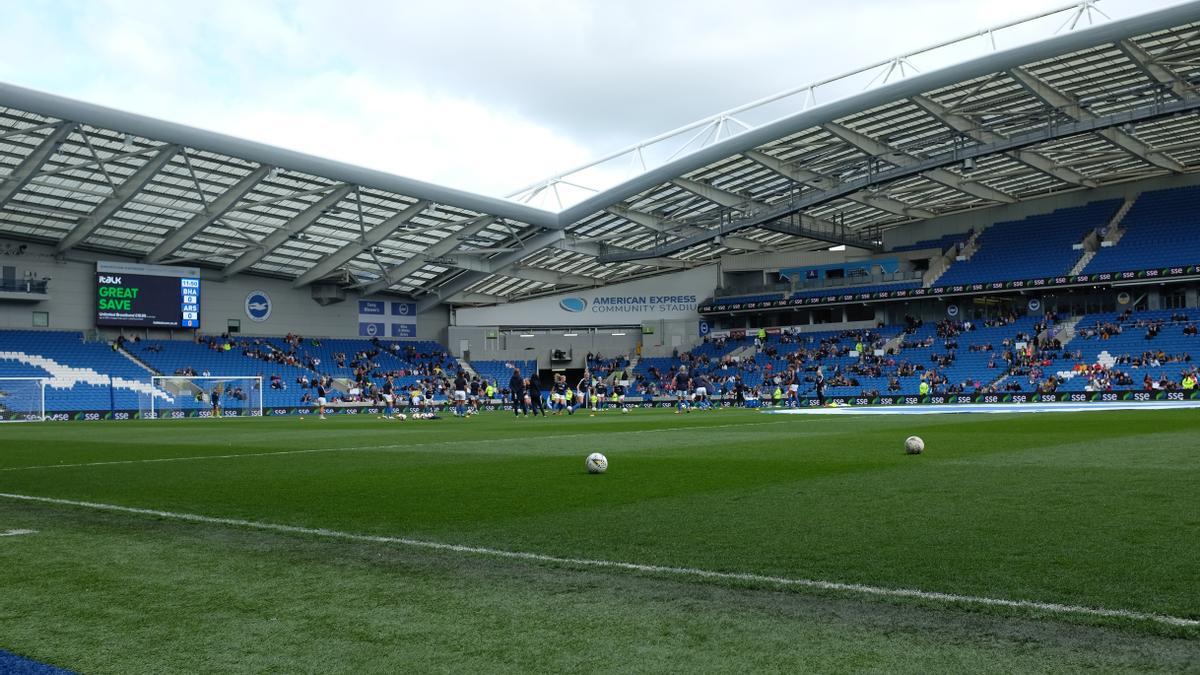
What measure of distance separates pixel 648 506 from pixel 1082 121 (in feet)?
135

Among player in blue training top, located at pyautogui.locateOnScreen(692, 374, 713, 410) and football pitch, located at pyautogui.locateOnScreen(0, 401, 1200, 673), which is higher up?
player in blue training top, located at pyautogui.locateOnScreen(692, 374, 713, 410)

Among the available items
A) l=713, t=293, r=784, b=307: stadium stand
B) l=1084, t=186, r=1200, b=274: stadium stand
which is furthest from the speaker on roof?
l=1084, t=186, r=1200, b=274: stadium stand

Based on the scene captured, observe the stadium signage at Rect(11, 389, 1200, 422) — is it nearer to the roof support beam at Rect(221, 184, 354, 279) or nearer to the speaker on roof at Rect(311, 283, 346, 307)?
the roof support beam at Rect(221, 184, 354, 279)

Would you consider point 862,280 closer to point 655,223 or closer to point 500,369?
point 655,223

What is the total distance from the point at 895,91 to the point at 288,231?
30.6 m

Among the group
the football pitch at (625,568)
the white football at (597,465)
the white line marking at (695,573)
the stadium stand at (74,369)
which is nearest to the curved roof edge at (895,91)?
the stadium stand at (74,369)

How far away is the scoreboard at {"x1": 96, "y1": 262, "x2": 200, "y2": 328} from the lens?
54469mm

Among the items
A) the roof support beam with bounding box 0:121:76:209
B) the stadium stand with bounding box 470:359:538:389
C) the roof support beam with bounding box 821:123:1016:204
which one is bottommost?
the stadium stand with bounding box 470:359:538:389

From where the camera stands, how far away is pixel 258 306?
6375 centimetres

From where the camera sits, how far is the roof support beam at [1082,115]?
130ft

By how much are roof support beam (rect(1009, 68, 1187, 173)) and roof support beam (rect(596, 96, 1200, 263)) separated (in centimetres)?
59

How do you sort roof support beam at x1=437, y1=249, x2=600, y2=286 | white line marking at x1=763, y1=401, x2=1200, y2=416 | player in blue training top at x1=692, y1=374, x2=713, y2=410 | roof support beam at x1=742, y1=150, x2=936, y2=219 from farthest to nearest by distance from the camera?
roof support beam at x1=437, y1=249, x2=600, y2=286, roof support beam at x1=742, y1=150, x2=936, y2=219, player in blue training top at x1=692, y1=374, x2=713, y2=410, white line marking at x1=763, y1=401, x2=1200, y2=416

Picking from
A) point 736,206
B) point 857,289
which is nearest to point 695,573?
point 736,206

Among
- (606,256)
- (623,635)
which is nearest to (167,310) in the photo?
(606,256)
